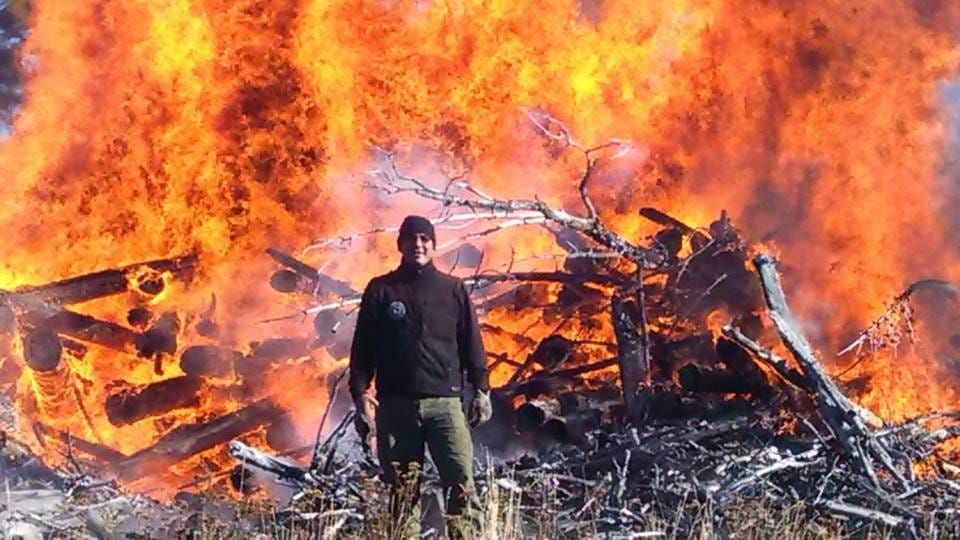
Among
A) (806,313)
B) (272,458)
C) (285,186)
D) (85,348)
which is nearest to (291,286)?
(285,186)

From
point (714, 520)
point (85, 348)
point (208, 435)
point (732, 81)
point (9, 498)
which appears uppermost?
point (732, 81)

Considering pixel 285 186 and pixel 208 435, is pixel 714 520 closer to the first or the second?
pixel 208 435

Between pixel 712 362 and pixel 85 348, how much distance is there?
6.22 metres

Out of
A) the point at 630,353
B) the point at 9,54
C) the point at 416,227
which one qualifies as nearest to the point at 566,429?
the point at 630,353

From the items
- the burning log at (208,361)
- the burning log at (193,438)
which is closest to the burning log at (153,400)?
the burning log at (208,361)

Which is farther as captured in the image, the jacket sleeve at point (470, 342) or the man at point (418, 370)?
the jacket sleeve at point (470, 342)

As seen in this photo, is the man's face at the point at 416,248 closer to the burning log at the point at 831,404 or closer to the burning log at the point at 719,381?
the burning log at the point at 831,404

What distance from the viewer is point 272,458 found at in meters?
7.93

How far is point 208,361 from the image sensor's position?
10.1 meters

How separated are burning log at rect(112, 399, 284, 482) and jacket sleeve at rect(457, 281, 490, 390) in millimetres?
3925

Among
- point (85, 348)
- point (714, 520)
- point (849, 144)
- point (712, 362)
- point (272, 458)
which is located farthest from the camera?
point (849, 144)

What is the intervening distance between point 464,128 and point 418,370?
6090 mm

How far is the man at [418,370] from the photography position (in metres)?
6.38

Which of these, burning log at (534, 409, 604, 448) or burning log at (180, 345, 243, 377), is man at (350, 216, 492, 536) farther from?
burning log at (180, 345, 243, 377)
